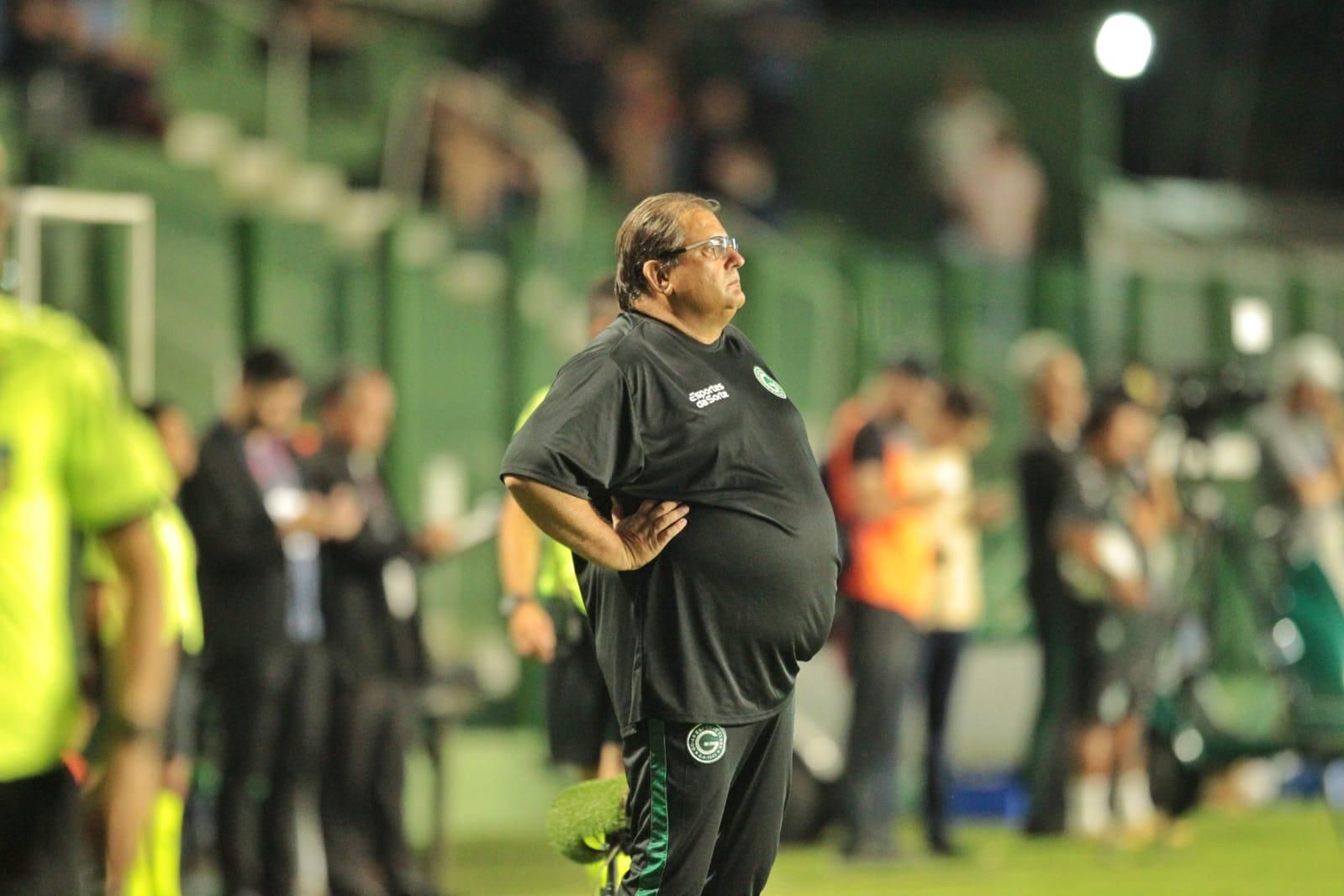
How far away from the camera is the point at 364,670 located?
9.04 meters

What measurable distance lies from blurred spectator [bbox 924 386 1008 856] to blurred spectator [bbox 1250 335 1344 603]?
1.34 metres

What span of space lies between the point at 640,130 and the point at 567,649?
425 inches

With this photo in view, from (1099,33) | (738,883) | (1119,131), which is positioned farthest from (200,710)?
(1119,131)

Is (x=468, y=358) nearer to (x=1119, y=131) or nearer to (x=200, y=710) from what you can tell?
(x=200, y=710)

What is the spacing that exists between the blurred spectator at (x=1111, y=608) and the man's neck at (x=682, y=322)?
20.5 ft

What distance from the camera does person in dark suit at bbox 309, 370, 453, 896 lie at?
8.92 meters

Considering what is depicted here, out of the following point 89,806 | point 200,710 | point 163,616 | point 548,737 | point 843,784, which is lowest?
point 843,784

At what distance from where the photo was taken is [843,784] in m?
10.6

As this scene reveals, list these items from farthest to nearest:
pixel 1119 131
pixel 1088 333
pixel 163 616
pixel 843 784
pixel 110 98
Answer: pixel 1119 131, pixel 1088 333, pixel 110 98, pixel 843 784, pixel 163 616

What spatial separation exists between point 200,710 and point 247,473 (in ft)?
3.44

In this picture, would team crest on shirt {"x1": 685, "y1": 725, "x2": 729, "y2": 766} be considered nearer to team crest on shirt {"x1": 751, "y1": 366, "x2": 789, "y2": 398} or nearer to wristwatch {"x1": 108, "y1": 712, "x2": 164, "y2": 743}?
team crest on shirt {"x1": 751, "y1": 366, "x2": 789, "y2": 398}

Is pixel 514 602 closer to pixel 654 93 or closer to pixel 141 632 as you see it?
pixel 141 632

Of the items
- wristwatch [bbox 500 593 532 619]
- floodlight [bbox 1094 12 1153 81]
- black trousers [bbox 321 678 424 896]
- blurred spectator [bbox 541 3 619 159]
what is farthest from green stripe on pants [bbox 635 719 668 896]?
blurred spectator [bbox 541 3 619 159]

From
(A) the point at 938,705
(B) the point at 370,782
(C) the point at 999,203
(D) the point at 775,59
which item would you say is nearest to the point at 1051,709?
(A) the point at 938,705
